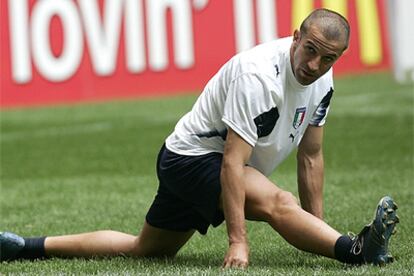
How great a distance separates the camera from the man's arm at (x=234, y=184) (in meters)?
6.16

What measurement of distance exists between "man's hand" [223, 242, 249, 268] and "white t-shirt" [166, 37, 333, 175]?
0.51m

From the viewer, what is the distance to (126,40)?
1886 centimetres

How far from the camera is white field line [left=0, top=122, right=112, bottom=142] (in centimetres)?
1545

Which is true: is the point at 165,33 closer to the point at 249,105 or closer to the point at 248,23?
the point at 248,23

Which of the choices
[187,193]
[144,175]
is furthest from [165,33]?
[187,193]

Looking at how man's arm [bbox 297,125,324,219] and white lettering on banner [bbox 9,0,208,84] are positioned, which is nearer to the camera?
man's arm [bbox 297,125,324,219]

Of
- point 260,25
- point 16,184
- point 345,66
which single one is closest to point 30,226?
point 16,184

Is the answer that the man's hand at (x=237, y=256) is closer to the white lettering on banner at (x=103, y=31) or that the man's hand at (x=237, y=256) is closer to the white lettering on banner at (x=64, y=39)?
the white lettering on banner at (x=64, y=39)

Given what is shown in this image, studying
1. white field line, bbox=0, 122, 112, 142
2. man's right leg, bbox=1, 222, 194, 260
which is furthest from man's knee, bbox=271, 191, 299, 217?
white field line, bbox=0, 122, 112, 142

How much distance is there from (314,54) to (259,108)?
38cm

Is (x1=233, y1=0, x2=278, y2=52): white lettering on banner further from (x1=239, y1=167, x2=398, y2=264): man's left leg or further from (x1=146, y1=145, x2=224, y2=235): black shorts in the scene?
(x1=239, y1=167, x2=398, y2=264): man's left leg

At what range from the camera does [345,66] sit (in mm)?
20703

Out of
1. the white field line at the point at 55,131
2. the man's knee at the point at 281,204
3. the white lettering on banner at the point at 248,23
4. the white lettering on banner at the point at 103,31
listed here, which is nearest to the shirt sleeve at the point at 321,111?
the man's knee at the point at 281,204

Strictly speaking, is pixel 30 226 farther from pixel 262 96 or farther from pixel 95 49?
pixel 95 49
